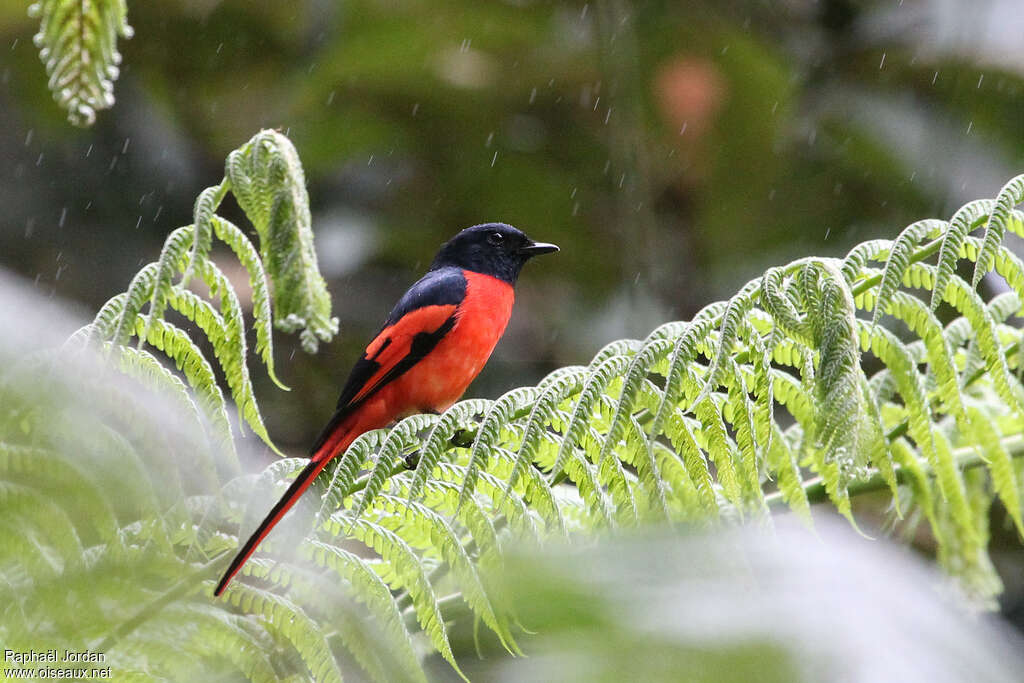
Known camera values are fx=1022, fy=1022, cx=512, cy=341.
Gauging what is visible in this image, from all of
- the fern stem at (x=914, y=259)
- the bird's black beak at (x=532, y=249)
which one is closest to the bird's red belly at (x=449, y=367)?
the bird's black beak at (x=532, y=249)

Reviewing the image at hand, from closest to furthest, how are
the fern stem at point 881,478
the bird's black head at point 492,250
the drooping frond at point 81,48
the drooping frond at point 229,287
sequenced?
the drooping frond at point 81,48 < the drooping frond at point 229,287 < the fern stem at point 881,478 < the bird's black head at point 492,250

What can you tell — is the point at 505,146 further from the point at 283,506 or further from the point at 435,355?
the point at 283,506

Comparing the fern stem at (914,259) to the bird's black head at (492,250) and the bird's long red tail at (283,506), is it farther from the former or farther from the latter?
the bird's black head at (492,250)

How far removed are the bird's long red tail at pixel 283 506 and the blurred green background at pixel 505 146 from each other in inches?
108

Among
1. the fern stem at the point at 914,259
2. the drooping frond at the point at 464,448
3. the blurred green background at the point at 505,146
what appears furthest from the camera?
the blurred green background at the point at 505,146

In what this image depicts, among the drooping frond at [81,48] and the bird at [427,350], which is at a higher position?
the drooping frond at [81,48]

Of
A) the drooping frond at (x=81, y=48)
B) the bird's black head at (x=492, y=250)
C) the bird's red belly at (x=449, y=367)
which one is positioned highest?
the bird's black head at (x=492, y=250)

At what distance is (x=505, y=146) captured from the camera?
516 cm

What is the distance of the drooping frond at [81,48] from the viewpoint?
96 cm

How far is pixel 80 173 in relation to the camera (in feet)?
16.4

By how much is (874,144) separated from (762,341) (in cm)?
386

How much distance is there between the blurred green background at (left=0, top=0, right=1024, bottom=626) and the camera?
4.85m

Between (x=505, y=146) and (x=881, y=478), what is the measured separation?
3.34 meters

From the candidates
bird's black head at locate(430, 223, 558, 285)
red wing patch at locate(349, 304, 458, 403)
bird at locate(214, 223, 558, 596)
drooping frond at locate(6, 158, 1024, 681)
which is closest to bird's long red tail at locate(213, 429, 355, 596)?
drooping frond at locate(6, 158, 1024, 681)
